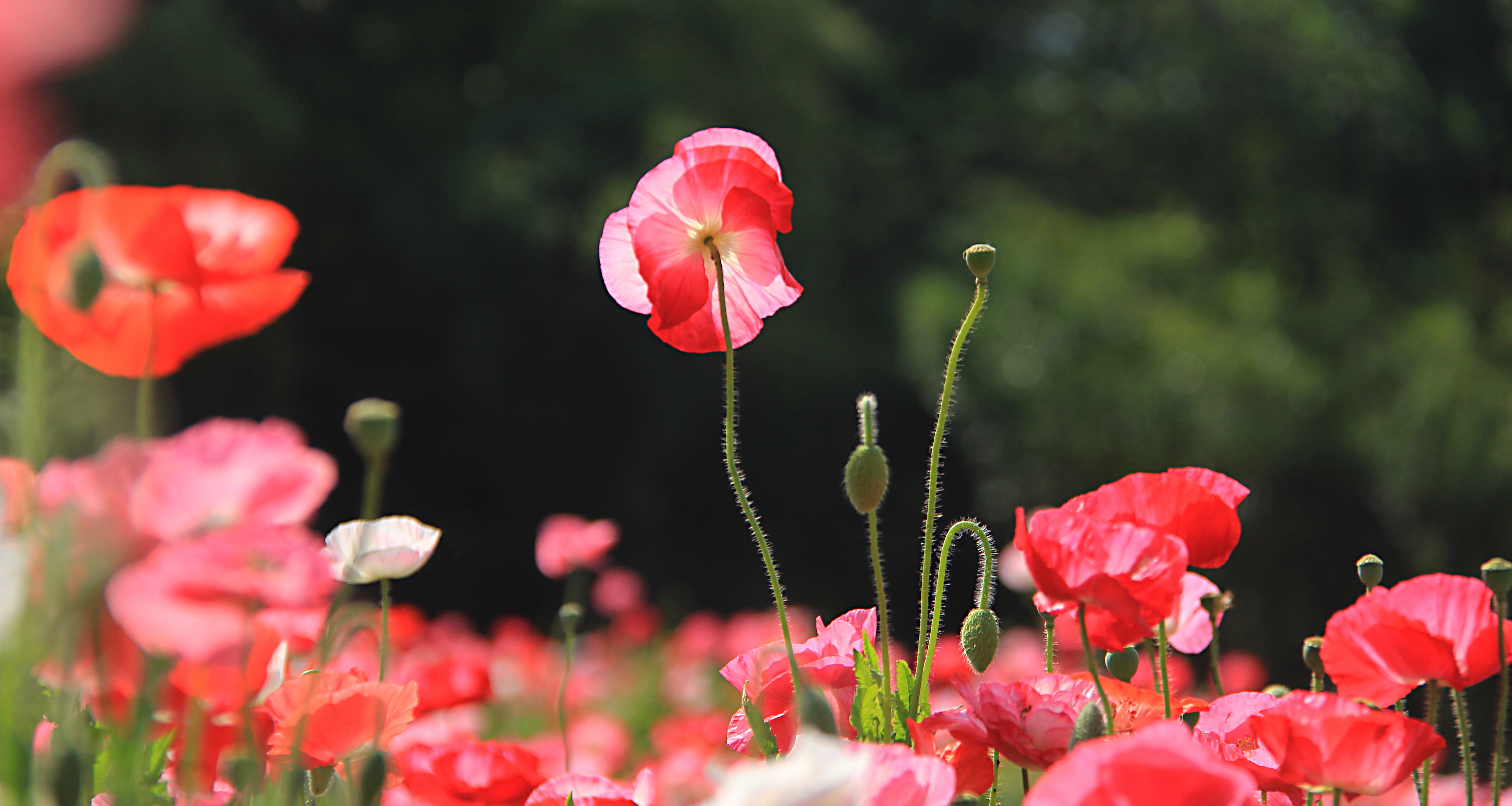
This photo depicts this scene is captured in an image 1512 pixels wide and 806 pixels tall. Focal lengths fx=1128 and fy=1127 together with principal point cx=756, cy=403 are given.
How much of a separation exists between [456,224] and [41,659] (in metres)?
5.96

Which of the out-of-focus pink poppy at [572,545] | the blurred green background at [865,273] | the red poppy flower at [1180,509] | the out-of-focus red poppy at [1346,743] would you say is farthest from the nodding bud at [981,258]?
the blurred green background at [865,273]

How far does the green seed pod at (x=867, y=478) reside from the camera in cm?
48

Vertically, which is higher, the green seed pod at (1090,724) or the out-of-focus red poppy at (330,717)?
the out-of-focus red poppy at (330,717)

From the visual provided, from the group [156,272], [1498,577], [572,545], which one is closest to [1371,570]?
[1498,577]

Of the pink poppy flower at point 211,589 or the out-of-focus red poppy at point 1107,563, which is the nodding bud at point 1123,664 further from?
the pink poppy flower at point 211,589

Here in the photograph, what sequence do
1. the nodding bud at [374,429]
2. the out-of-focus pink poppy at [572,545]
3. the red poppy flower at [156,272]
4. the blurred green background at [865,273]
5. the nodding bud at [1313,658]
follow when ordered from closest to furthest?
the red poppy flower at [156,272] → the nodding bud at [374,429] → the nodding bud at [1313,658] → the out-of-focus pink poppy at [572,545] → the blurred green background at [865,273]

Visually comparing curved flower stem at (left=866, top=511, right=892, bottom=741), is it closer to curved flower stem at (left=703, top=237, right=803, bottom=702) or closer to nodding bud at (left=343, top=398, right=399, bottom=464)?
curved flower stem at (left=703, top=237, right=803, bottom=702)

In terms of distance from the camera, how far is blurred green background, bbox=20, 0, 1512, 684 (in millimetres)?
3678

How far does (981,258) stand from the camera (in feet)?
1.60

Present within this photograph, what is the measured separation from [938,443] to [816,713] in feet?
0.57

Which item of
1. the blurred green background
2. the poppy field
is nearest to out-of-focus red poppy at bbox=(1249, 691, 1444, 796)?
the poppy field

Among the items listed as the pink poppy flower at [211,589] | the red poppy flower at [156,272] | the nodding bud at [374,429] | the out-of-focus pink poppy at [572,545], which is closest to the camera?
the pink poppy flower at [211,589]

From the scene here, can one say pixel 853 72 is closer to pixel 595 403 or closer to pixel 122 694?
pixel 595 403

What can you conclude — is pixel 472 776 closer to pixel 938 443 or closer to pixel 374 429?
pixel 374 429
